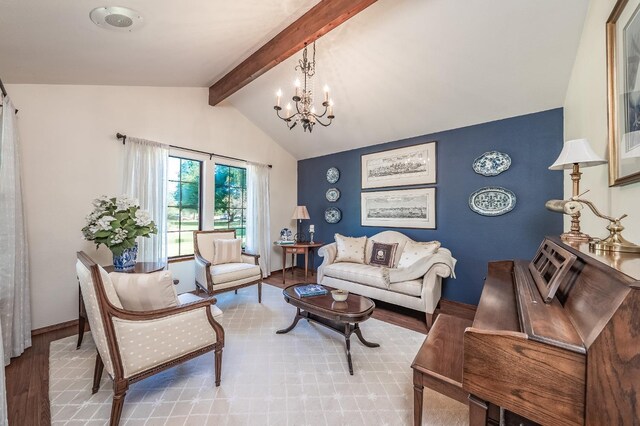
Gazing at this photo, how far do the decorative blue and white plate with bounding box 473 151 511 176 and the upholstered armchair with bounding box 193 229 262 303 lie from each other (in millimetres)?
3185

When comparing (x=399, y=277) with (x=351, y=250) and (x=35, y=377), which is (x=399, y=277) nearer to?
(x=351, y=250)

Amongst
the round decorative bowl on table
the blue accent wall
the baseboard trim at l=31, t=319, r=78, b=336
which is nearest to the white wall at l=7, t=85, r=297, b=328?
the baseboard trim at l=31, t=319, r=78, b=336

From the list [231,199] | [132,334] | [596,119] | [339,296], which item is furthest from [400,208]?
[132,334]

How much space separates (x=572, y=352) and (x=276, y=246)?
4.60 metres

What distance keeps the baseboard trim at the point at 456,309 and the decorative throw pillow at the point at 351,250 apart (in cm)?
123

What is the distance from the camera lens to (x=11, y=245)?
6.73 ft

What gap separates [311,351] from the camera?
2.25 meters

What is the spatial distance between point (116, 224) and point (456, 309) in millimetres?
3898

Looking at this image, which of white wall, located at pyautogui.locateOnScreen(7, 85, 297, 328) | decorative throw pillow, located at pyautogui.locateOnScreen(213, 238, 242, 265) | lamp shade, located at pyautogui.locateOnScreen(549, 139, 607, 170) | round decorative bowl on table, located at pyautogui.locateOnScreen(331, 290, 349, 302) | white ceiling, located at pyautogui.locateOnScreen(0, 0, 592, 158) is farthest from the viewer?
decorative throw pillow, located at pyautogui.locateOnScreen(213, 238, 242, 265)

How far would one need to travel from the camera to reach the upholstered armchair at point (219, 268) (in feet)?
9.95

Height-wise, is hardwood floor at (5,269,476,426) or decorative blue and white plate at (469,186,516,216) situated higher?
decorative blue and white plate at (469,186,516,216)

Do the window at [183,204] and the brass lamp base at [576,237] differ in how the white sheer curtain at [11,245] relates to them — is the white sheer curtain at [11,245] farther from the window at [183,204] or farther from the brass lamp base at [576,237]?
the brass lamp base at [576,237]

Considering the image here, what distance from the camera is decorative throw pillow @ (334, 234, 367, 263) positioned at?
3857 mm

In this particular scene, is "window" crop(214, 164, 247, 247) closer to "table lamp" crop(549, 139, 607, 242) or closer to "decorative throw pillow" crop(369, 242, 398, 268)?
"decorative throw pillow" crop(369, 242, 398, 268)
